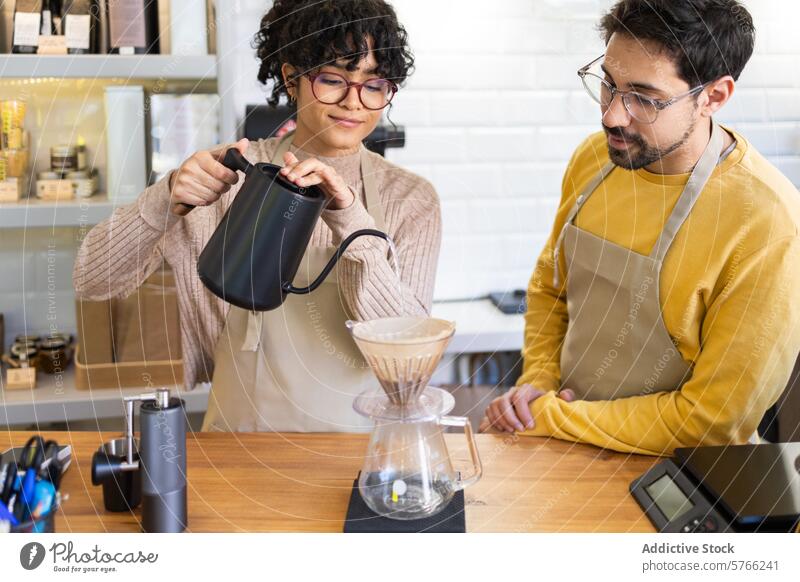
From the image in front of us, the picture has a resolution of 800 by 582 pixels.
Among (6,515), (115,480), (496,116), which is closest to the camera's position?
(6,515)

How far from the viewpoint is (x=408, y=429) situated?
76 cm

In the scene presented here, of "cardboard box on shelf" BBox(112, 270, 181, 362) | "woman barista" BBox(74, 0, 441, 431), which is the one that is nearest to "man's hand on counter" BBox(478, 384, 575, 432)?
"woman barista" BBox(74, 0, 441, 431)

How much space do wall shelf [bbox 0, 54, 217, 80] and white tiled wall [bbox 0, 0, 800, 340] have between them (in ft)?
0.49

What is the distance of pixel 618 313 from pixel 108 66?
0.99 meters

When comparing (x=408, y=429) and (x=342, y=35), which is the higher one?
(x=342, y=35)

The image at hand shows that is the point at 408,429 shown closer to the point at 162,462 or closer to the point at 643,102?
the point at 162,462

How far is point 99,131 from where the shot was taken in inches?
63.4

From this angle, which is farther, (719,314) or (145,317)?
(145,317)

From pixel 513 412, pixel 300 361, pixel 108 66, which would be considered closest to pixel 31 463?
pixel 300 361

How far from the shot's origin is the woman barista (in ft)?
3.23

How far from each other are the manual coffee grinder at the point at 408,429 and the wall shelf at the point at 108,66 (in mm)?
892
